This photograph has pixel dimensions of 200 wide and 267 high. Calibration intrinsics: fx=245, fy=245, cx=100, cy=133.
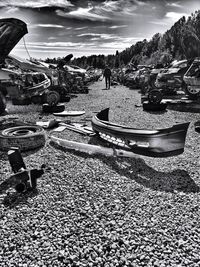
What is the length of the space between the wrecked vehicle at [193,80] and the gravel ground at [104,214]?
6912 millimetres

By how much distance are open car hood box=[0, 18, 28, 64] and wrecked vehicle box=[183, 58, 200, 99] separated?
285 inches

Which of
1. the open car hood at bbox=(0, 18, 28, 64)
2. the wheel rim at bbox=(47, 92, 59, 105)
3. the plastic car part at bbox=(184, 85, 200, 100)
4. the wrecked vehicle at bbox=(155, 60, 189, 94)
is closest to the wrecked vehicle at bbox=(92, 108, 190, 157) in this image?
the open car hood at bbox=(0, 18, 28, 64)

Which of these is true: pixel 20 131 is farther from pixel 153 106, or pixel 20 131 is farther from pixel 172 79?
pixel 172 79

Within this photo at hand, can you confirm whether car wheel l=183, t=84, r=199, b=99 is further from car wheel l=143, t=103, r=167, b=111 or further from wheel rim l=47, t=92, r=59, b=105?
wheel rim l=47, t=92, r=59, b=105

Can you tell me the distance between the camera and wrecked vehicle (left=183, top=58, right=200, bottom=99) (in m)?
10.9

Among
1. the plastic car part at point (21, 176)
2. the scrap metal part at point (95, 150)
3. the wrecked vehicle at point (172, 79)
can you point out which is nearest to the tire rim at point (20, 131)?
the scrap metal part at point (95, 150)

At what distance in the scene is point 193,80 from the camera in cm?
1088

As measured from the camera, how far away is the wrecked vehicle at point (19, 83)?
25.6ft

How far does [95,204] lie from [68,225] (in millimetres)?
530

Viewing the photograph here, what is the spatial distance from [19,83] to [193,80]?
7.59 meters

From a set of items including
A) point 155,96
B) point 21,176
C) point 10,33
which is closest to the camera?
point 21,176

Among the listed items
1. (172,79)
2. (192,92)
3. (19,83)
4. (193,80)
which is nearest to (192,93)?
(192,92)

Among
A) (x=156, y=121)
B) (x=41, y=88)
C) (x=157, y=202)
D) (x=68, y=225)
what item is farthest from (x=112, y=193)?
(x=41, y=88)

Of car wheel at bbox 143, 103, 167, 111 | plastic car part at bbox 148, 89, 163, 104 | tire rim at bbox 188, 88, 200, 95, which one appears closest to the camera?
car wheel at bbox 143, 103, 167, 111
